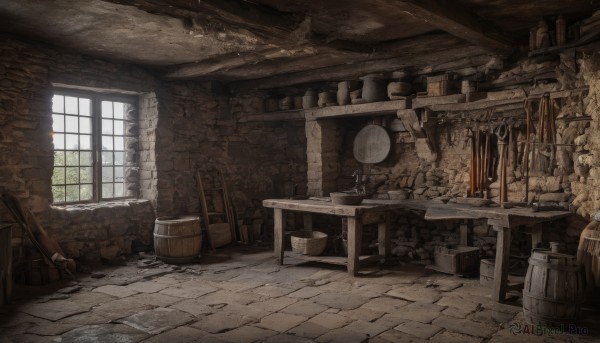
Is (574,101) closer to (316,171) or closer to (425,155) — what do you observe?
(425,155)

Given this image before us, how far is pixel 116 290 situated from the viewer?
5.45 meters

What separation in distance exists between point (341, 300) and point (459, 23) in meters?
3.09

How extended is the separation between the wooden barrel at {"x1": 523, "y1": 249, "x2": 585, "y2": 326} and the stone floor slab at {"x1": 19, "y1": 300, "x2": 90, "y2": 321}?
4.37 metres

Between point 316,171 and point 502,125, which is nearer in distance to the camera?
point 502,125

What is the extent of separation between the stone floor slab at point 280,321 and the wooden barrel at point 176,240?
2459 mm

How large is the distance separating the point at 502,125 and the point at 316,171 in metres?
3.01

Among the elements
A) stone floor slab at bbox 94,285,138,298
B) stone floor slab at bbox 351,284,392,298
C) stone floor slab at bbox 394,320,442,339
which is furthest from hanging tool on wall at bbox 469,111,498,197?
stone floor slab at bbox 94,285,138,298

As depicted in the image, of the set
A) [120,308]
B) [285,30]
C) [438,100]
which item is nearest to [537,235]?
[438,100]

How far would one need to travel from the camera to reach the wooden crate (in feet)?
19.2

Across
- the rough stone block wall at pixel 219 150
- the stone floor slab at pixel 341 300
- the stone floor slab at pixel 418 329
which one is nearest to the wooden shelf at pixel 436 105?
the rough stone block wall at pixel 219 150

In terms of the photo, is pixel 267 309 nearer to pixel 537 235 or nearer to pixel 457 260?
pixel 457 260

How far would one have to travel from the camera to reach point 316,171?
25.9 feet

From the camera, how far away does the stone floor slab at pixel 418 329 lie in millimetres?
4039

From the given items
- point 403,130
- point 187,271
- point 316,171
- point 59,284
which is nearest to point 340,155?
point 316,171
